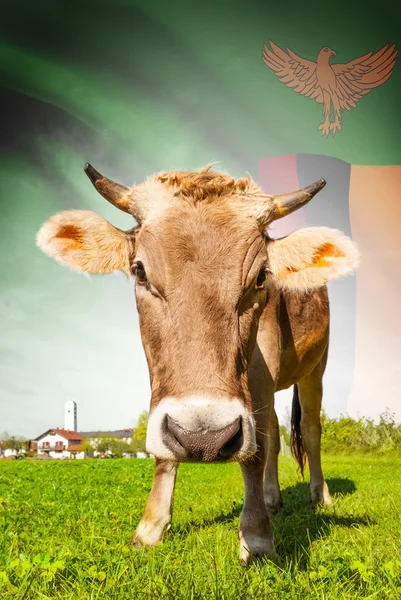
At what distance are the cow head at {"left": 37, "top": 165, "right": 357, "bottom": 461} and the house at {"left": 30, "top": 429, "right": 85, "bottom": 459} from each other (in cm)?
8619

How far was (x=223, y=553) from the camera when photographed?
3701mm

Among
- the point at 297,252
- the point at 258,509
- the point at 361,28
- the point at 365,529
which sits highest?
the point at 361,28

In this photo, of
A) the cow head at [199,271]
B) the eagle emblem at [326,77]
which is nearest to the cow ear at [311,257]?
the cow head at [199,271]

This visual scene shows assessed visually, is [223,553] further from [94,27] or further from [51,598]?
[94,27]

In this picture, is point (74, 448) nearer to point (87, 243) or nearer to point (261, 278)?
point (87, 243)

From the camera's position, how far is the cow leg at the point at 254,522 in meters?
3.69

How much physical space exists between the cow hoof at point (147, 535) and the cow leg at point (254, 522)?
2.44 ft

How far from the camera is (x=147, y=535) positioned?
4.24 metres

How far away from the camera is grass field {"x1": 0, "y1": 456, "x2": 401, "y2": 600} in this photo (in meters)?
2.87

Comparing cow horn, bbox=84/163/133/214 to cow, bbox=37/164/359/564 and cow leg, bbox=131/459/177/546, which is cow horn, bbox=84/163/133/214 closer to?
cow, bbox=37/164/359/564

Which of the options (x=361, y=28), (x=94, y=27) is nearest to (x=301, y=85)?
(x=361, y=28)

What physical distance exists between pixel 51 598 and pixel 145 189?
8.32 feet

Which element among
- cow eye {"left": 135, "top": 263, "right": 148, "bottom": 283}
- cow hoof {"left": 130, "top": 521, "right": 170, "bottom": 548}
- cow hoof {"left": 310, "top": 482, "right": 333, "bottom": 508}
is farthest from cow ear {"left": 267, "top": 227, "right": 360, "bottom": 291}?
cow hoof {"left": 310, "top": 482, "right": 333, "bottom": 508}

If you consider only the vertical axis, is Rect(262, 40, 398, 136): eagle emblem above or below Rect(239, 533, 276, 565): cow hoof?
above
